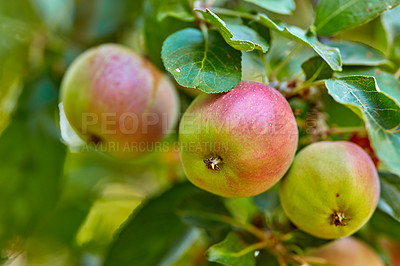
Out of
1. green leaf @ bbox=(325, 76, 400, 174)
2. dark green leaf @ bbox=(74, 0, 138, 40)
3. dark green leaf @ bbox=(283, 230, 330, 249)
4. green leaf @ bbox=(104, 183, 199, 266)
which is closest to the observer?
green leaf @ bbox=(325, 76, 400, 174)

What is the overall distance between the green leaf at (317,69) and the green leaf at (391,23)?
33cm

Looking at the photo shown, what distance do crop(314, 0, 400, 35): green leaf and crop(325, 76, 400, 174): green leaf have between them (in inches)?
7.1

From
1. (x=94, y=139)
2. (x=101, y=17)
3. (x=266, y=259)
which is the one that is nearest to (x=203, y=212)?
(x=266, y=259)

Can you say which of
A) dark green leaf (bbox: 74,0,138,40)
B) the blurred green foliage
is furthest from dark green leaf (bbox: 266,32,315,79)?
dark green leaf (bbox: 74,0,138,40)

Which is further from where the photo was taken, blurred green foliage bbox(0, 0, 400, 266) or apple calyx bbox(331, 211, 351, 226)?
blurred green foliage bbox(0, 0, 400, 266)

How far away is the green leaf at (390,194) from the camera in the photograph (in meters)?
0.88

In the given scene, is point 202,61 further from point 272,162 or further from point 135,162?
point 135,162

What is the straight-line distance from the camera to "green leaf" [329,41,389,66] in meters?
0.88

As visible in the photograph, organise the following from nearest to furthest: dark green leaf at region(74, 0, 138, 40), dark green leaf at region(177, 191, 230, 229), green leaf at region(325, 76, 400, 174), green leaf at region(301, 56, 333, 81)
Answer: green leaf at region(325, 76, 400, 174) < green leaf at region(301, 56, 333, 81) < dark green leaf at region(177, 191, 230, 229) < dark green leaf at region(74, 0, 138, 40)

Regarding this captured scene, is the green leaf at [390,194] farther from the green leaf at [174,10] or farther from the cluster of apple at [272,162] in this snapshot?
the green leaf at [174,10]

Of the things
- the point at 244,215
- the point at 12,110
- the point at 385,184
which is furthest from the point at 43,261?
the point at 385,184

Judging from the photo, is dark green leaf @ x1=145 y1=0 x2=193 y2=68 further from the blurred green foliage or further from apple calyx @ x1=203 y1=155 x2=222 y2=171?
apple calyx @ x1=203 y1=155 x2=222 y2=171

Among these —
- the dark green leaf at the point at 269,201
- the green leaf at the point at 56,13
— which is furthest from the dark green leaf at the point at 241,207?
the green leaf at the point at 56,13

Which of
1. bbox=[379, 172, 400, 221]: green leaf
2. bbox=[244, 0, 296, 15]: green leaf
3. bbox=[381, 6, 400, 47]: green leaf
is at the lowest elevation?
bbox=[379, 172, 400, 221]: green leaf
